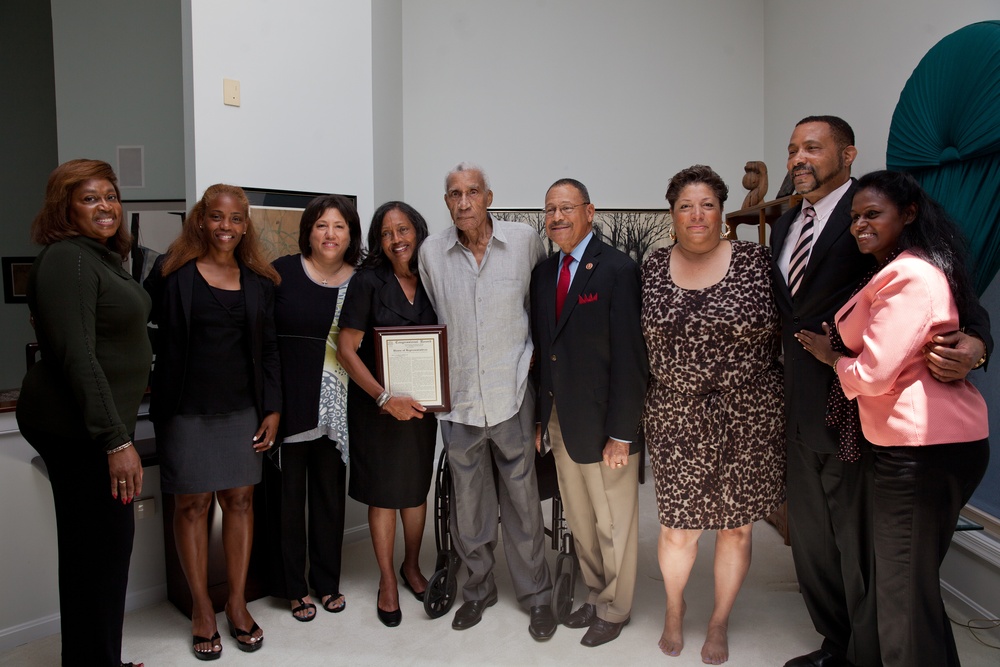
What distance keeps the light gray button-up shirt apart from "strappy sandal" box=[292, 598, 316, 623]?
3.83ft

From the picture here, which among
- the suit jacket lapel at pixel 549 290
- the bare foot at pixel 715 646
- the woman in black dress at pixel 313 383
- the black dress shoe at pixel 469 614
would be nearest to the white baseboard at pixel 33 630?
the woman in black dress at pixel 313 383

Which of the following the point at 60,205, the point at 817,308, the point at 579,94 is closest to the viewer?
the point at 60,205

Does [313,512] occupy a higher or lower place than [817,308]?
lower

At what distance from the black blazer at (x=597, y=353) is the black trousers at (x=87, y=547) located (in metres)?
1.68

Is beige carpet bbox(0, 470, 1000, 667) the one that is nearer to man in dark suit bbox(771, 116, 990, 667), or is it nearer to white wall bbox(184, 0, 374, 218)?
man in dark suit bbox(771, 116, 990, 667)

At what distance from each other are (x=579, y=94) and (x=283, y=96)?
2507mm


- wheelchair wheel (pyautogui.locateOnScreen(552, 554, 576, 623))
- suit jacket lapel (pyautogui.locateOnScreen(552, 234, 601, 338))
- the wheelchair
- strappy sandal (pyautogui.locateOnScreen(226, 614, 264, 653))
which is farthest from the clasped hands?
strappy sandal (pyautogui.locateOnScreen(226, 614, 264, 653))

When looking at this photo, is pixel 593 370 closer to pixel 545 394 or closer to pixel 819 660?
pixel 545 394

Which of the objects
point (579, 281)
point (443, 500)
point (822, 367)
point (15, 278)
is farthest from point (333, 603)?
point (15, 278)

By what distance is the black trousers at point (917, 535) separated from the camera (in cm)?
211

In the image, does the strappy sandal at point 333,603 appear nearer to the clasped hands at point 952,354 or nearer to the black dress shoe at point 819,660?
the black dress shoe at point 819,660

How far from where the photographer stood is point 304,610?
10.3 ft

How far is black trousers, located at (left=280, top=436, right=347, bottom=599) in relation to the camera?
10.3 ft

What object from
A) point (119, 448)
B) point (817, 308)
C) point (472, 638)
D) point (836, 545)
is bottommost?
point (472, 638)
